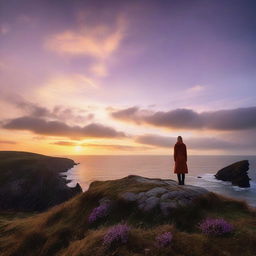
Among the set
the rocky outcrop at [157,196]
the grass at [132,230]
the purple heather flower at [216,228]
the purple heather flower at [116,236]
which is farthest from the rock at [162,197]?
the purple heather flower at [116,236]

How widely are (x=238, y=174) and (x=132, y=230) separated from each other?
5995 inches

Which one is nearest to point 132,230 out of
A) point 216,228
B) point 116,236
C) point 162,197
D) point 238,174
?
point 116,236

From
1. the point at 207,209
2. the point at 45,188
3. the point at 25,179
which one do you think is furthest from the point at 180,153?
the point at 25,179

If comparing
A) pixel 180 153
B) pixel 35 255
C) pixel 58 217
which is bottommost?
pixel 35 255

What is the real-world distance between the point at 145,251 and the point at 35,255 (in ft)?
21.1

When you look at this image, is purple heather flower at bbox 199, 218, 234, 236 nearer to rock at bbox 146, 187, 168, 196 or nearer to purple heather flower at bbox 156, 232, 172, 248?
purple heather flower at bbox 156, 232, 172, 248

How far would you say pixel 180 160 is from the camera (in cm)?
1931

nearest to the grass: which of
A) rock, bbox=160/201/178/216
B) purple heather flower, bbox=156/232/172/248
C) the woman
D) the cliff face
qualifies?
purple heather flower, bbox=156/232/172/248

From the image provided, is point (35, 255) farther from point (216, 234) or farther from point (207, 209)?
point (207, 209)

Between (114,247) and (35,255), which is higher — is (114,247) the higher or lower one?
the higher one

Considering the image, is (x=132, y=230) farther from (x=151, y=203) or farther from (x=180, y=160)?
(x=180, y=160)

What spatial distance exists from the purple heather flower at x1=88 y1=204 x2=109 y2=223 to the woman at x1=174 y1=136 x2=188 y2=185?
8.21 metres

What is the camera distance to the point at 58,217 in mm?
14930

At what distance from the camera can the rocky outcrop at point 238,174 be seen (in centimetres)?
13565
